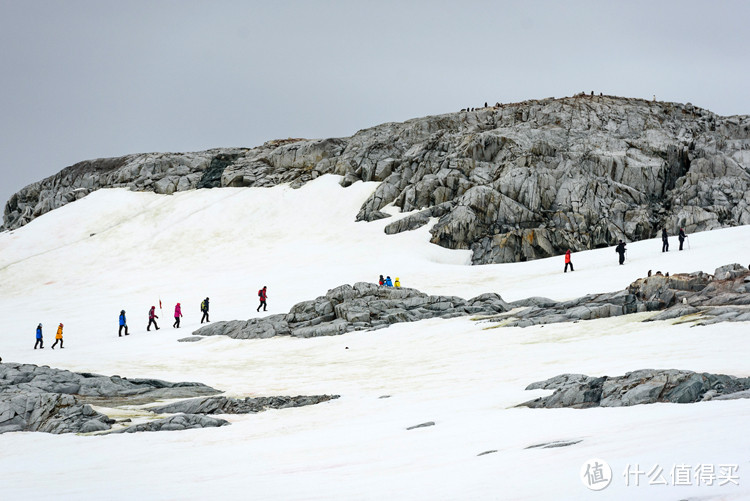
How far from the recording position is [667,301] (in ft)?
79.1

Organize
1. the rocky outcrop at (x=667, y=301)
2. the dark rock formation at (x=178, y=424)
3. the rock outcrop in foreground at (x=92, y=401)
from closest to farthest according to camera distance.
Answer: the dark rock formation at (x=178, y=424), the rock outcrop in foreground at (x=92, y=401), the rocky outcrop at (x=667, y=301)

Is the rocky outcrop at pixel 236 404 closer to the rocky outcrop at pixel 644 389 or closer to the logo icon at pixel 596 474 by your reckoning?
the rocky outcrop at pixel 644 389

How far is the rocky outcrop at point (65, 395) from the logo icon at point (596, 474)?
13.3 m

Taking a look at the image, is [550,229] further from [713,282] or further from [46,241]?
[46,241]

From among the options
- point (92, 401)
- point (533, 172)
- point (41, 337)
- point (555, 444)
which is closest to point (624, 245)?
point (533, 172)

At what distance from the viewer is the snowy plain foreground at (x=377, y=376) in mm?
7750

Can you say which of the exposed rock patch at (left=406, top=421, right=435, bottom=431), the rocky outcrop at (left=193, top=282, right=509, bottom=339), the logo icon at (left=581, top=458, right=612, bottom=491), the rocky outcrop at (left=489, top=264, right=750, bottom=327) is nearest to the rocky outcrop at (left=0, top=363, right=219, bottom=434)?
the exposed rock patch at (left=406, top=421, right=435, bottom=431)

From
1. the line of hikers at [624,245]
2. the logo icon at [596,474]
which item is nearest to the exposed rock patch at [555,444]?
the logo icon at [596,474]

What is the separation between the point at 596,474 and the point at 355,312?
26872mm

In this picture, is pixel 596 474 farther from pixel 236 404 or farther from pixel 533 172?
pixel 533 172

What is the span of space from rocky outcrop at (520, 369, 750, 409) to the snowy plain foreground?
0.64 m

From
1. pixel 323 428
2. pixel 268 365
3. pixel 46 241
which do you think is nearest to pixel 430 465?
pixel 323 428

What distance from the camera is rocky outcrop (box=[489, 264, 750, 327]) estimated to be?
2128 cm

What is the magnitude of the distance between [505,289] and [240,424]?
83.7ft
